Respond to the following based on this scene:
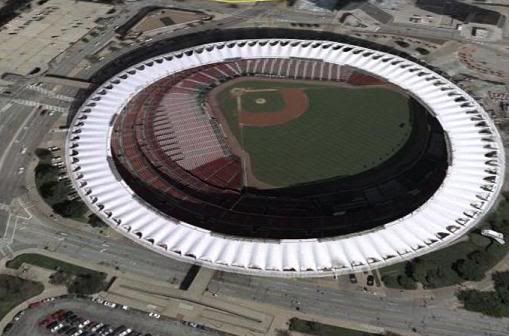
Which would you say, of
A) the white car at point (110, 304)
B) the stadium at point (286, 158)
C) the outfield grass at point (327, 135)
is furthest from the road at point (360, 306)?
the outfield grass at point (327, 135)

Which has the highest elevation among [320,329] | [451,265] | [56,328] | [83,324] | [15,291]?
[451,265]

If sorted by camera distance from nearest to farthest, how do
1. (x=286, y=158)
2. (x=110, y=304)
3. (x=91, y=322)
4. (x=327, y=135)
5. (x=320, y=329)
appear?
1. (x=320, y=329)
2. (x=91, y=322)
3. (x=110, y=304)
4. (x=286, y=158)
5. (x=327, y=135)

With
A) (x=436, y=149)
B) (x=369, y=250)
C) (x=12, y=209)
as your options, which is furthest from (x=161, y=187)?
(x=436, y=149)

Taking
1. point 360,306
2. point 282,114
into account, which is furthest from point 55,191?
point 360,306

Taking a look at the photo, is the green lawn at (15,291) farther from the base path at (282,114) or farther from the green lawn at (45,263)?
the base path at (282,114)

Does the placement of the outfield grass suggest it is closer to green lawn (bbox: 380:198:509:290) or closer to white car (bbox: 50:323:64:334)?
green lawn (bbox: 380:198:509:290)

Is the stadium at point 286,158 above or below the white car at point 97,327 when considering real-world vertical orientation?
above

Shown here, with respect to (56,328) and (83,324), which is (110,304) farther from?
(56,328)

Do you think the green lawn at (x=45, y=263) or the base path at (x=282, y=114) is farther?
the base path at (x=282, y=114)
